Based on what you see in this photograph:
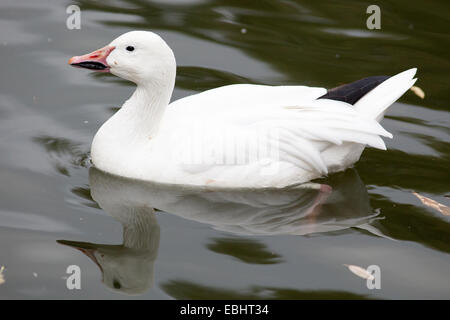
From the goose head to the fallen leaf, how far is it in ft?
7.09

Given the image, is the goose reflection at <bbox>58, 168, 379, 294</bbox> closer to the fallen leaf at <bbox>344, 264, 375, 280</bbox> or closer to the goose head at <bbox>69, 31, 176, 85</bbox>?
the fallen leaf at <bbox>344, 264, 375, 280</bbox>

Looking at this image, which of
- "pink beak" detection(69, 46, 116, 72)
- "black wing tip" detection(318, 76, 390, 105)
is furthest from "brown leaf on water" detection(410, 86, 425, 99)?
"pink beak" detection(69, 46, 116, 72)

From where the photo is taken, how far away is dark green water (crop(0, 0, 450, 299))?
5.68 meters

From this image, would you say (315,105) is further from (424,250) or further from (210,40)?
(210,40)

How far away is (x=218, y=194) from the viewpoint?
6703 mm

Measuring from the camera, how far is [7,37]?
30.3 ft

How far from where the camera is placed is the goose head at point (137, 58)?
260 inches

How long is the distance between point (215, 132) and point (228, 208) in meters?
0.61

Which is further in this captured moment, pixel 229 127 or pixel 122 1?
pixel 122 1

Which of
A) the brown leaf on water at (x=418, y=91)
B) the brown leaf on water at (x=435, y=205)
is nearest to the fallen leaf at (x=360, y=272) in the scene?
the brown leaf on water at (x=435, y=205)

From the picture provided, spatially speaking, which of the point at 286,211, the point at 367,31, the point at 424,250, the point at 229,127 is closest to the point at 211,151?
the point at 229,127

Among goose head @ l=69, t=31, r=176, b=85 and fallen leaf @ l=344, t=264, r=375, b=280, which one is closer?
fallen leaf @ l=344, t=264, r=375, b=280

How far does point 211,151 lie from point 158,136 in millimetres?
502
